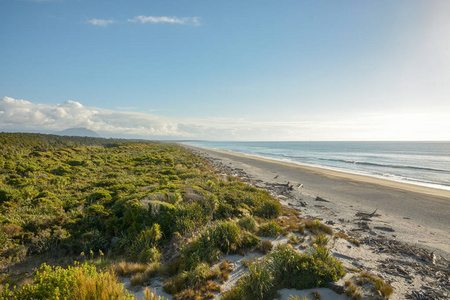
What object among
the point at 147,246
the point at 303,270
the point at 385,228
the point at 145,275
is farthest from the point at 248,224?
the point at 385,228

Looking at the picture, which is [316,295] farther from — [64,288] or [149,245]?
[64,288]

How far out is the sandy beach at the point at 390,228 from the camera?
6238 mm

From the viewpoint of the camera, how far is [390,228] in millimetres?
10484

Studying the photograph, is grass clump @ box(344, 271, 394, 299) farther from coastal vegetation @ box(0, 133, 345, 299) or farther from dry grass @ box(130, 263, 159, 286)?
dry grass @ box(130, 263, 159, 286)

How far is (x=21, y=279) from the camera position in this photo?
5184 mm

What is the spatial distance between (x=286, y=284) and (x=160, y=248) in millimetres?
4314

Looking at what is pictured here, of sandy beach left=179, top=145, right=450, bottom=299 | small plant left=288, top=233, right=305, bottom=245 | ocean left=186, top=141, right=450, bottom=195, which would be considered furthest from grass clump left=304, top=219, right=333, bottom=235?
ocean left=186, top=141, right=450, bottom=195

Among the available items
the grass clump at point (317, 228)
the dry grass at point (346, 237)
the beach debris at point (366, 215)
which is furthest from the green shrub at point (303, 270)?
the beach debris at point (366, 215)

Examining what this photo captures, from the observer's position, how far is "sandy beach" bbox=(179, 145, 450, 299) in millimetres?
6238

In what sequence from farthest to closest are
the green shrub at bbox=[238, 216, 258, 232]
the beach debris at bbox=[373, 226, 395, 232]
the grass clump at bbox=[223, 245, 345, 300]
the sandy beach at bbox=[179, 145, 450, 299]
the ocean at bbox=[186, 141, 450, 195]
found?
the ocean at bbox=[186, 141, 450, 195]
the beach debris at bbox=[373, 226, 395, 232]
the green shrub at bbox=[238, 216, 258, 232]
the sandy beach at bbox=[179, 145, 450, 299]
the grass clump at bbox=[223, 245, 345, 300]

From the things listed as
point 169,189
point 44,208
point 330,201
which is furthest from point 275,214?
point 44,208

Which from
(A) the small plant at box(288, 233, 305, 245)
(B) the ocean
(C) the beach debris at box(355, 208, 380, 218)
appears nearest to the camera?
(A) the small plant at box(288, 233, 305, 245)

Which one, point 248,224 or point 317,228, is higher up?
point 248,224

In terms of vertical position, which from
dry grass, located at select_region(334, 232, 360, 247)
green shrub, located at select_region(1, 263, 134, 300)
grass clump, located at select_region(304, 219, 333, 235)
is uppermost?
green shrub, located at select_region(1, 263, 134, 300)
